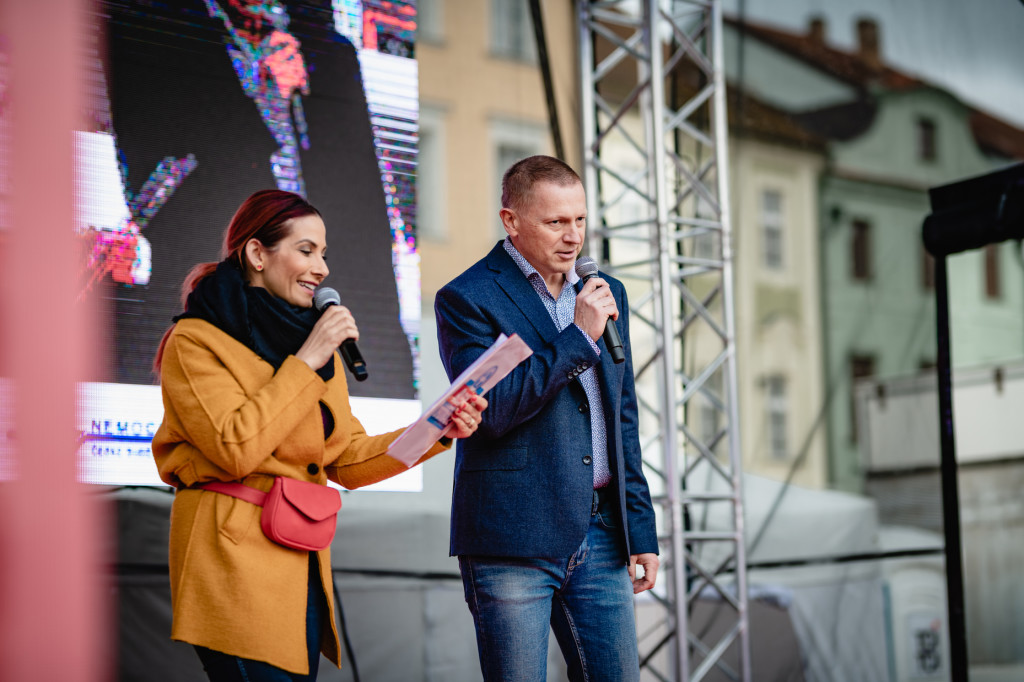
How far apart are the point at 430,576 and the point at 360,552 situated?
31cm

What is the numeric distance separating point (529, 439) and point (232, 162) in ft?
6.53

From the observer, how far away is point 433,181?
4.88 m

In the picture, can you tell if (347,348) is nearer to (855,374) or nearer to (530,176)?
(530,176)

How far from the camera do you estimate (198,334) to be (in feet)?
5.70

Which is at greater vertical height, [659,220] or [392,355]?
[659,220]

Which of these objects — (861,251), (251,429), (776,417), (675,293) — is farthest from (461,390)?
(861,251)

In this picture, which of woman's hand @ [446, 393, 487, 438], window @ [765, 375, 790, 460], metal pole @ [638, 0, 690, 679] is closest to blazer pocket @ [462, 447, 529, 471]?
woman's hand @ [446, 393, 487, 438]

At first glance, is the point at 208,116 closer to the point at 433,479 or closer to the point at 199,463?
the point at 433,479

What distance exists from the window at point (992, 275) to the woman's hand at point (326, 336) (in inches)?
218

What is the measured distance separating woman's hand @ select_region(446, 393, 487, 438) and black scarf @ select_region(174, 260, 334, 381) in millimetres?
268

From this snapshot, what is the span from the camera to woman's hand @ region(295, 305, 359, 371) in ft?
5.89

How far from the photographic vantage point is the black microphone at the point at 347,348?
1.86 metres

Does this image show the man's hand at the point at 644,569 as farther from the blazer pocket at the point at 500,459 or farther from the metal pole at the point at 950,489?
the metal pole at the point at 950,489

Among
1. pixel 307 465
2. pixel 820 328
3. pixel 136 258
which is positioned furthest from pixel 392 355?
pixel 820 328
